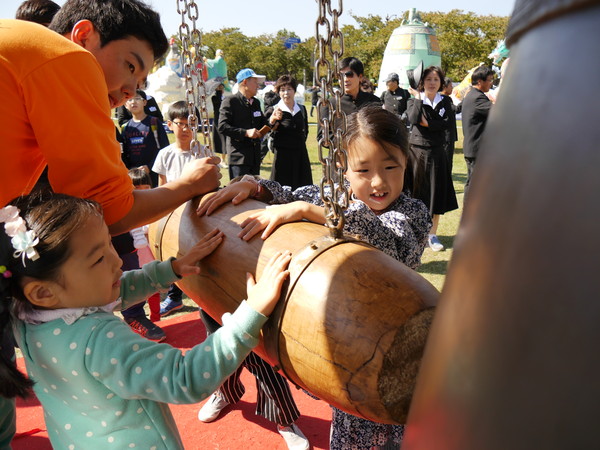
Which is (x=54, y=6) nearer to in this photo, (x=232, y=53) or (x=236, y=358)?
(x=236, y=358)

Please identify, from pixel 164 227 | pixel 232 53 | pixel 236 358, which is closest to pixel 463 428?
pixel 236 358

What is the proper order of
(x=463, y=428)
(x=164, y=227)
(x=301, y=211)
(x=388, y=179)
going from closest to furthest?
(x=463, y=428) → (x=301, y=211) → (x=388, y=179) → (x=164, y=227)

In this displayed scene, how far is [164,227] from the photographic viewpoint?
6.88 ft

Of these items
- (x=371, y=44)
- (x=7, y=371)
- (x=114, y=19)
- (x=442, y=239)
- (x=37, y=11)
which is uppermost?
(x=371, y=44)

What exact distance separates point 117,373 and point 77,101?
33.1 inches

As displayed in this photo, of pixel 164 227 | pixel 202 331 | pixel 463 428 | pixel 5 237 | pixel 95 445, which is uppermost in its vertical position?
pixel 463 428

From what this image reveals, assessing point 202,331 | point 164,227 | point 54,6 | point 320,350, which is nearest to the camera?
point 320,350

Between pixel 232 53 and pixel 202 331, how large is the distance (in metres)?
42.1

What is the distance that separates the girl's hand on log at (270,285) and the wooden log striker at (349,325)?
2cm

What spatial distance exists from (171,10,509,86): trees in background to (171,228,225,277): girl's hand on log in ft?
62.0

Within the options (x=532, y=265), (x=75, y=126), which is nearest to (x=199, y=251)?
(x=75, y=126)

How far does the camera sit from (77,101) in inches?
58.4

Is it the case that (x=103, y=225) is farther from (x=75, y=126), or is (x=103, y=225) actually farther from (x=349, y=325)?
(x=349, y=325)

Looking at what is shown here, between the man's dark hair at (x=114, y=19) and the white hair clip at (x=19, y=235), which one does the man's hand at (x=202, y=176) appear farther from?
the white hair clip at (x=19, y=235)
